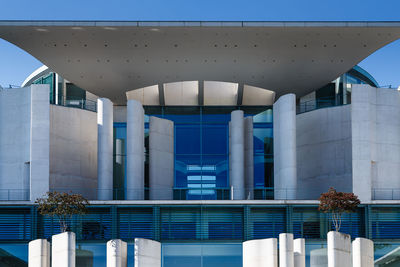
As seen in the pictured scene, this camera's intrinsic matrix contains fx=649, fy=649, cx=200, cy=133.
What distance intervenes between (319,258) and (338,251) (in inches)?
206

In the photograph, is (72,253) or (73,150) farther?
(73,150)

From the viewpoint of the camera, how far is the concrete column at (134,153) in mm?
34656

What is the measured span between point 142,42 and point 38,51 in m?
5.91

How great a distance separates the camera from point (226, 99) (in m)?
39.7

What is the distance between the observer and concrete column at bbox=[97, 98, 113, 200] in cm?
3412

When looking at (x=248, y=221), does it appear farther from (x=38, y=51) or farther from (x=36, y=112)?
(x=38, y=51)

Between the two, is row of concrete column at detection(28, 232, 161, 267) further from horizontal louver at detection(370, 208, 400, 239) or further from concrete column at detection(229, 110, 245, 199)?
horizontal louver at detection(370, 208, 400, 239)

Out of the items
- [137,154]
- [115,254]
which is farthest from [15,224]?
[115,254]

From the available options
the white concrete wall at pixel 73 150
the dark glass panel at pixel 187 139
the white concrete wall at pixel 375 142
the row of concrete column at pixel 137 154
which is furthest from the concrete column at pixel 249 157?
Answer: the white concrete wall at pixel 73 150

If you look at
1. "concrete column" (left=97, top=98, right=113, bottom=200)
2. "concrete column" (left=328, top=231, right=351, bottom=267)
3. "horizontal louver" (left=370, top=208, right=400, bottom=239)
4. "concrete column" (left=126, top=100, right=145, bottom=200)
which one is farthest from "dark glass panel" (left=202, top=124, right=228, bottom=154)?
"concrete column" (left=328, top=231, right=351, bottom=267)

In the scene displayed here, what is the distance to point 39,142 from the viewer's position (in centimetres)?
3312

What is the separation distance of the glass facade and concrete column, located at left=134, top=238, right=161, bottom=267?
Answer: 33.2ft

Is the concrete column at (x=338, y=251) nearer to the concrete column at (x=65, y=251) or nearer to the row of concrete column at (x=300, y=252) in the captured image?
the row of concrete column at (x=300, y=252)

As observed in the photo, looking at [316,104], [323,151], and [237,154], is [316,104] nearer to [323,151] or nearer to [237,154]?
[323,151]
